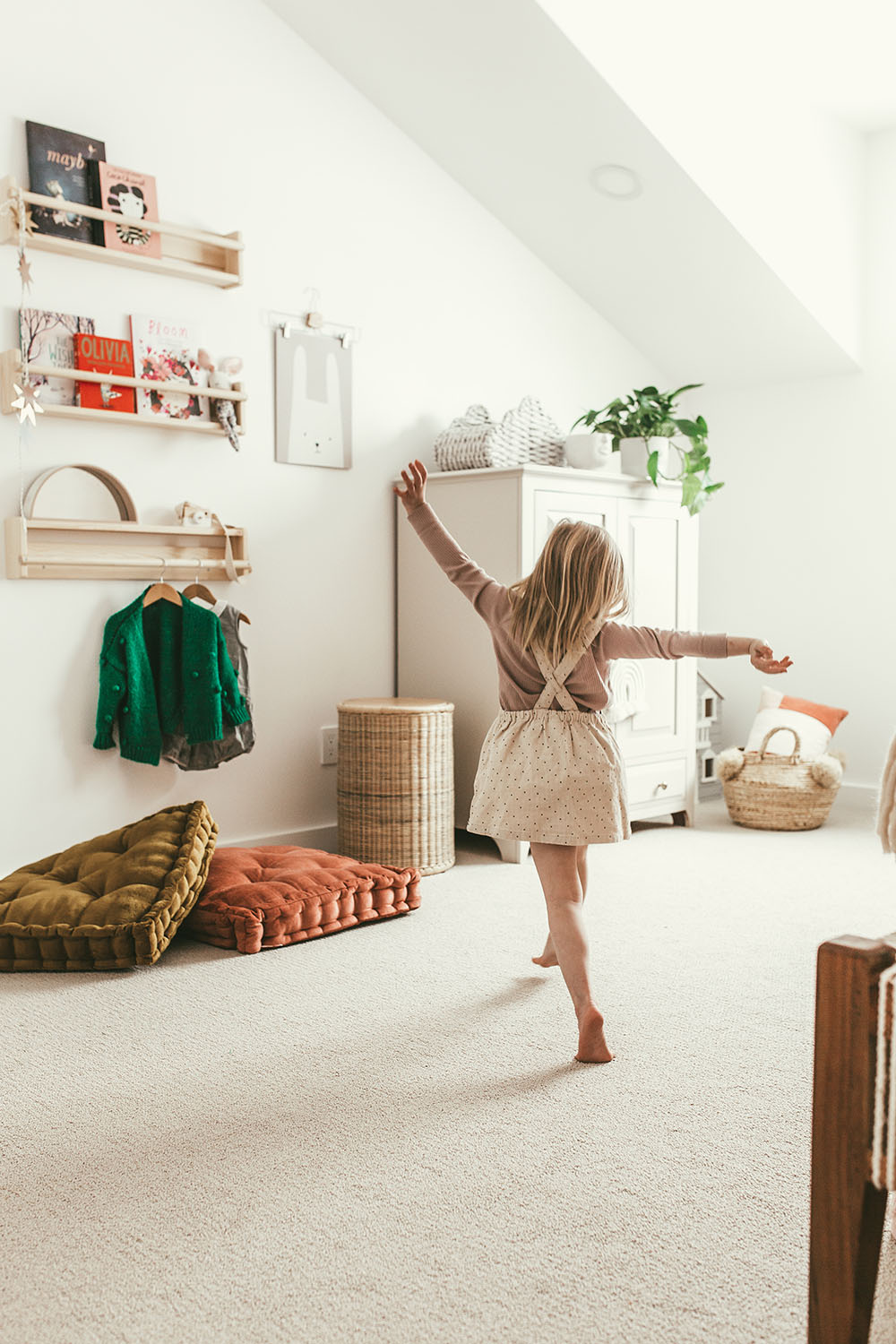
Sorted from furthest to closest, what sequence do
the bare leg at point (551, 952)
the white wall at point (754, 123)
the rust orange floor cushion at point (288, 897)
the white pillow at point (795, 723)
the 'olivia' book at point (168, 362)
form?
the white pillow at point (795, 723) → the white wall at point (754, 123) → the 'olivia' book at point (168, 362) → the rust orange floor cushion at point (288, 897) → the bare leg at point (551, 952)

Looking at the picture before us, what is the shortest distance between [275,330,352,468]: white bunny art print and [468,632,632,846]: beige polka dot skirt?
5.62 feet

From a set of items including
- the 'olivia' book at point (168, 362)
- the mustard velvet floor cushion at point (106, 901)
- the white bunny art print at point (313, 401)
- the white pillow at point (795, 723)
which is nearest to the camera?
the mustard velvet floor cushion at point (106, 901)

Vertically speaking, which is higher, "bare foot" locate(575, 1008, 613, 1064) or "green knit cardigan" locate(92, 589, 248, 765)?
"green knit cardigan" locate(92, 589, 248, 765)

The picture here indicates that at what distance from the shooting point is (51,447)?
9.78ft

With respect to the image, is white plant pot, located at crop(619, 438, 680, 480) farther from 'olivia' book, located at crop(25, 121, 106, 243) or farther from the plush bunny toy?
'olivia' book, located at crop(25, 121, 106, 243)

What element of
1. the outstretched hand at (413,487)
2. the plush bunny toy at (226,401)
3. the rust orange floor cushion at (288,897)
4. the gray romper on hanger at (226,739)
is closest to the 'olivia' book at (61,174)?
the plush bunny toy at (226,401)

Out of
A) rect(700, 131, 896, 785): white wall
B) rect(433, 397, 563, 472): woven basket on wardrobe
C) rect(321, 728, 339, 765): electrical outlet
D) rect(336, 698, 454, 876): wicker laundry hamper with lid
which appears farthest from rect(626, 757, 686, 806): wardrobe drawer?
rect(433, 397, 563, 472): woven basket on wardrobe

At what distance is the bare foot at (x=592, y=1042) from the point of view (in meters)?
1.95

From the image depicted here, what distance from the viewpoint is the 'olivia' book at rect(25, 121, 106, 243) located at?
288 cm

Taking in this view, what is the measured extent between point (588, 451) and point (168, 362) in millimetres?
1316

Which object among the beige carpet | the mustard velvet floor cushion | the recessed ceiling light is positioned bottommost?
the beige carpet

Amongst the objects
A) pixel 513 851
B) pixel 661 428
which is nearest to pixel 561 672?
pixel 513 851

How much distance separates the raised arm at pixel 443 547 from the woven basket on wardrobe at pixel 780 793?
2.07 metres

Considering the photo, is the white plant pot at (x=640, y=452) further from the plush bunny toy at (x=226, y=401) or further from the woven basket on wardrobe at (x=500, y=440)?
the plush bunny toy at (x=226, y=401)
